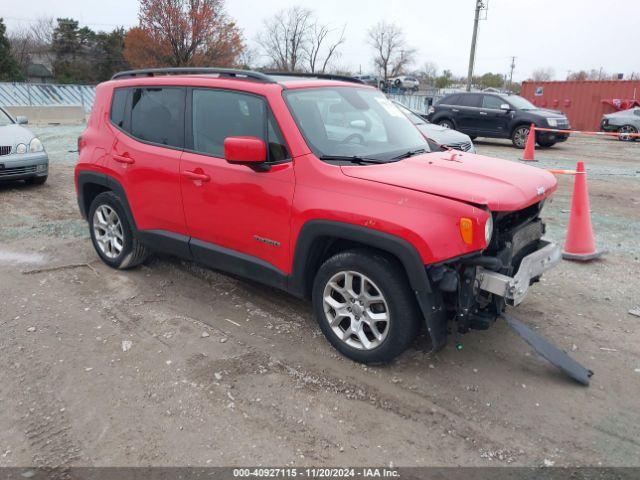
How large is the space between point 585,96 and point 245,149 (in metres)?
26.0

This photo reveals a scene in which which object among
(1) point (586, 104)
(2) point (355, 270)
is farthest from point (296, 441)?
(1) point (586, 104)

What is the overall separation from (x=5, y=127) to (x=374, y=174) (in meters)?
8.30

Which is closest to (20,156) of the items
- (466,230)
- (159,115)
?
(159,115)

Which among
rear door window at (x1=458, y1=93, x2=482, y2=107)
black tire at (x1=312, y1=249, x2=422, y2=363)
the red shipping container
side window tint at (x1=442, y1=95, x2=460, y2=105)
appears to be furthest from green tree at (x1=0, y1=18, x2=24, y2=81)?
black tire at (x1=312, y1=249, x2=422, y2=363)

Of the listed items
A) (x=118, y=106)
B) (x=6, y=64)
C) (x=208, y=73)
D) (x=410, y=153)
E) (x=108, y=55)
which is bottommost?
(x=410, y=153)

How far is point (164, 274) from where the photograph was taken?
5.24m

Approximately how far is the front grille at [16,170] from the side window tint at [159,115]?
5.08 m

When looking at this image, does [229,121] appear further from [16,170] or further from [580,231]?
[16,170]

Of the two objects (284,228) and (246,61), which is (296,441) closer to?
(284,228)

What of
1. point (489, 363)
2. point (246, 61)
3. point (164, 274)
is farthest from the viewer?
point (246, 61)

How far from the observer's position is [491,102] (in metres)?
16.5

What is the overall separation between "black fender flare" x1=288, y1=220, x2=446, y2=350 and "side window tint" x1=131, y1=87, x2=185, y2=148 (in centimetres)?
157

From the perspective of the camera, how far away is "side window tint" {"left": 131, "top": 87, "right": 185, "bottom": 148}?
439cm

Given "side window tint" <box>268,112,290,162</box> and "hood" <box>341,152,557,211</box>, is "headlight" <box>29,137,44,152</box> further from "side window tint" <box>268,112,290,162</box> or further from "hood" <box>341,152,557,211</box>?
"hood" <box>341,152,557,211</box>
